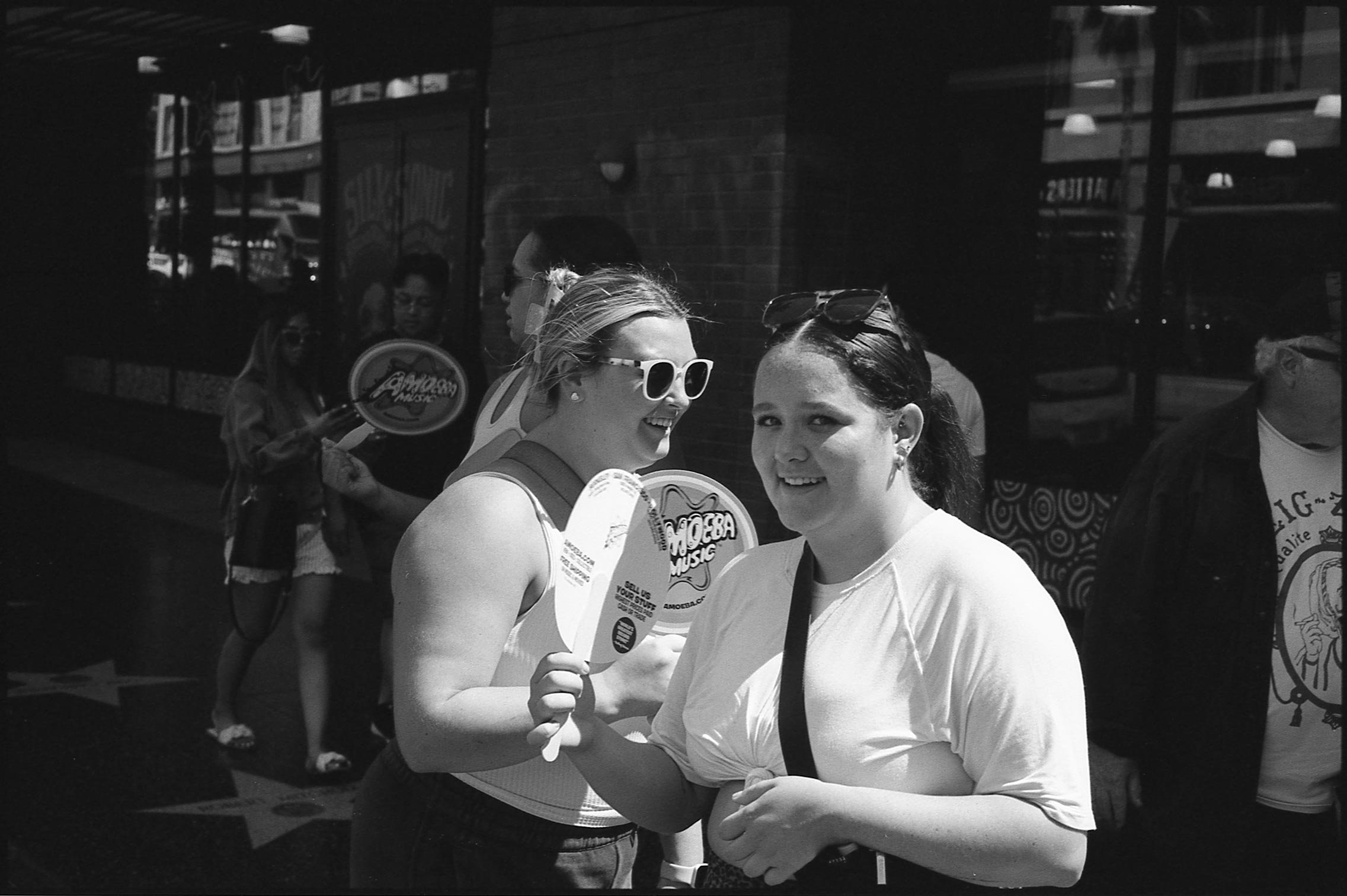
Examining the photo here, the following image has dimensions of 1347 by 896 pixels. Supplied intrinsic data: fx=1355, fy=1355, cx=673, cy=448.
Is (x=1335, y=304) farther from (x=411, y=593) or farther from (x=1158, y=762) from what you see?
(x=411, y=593)

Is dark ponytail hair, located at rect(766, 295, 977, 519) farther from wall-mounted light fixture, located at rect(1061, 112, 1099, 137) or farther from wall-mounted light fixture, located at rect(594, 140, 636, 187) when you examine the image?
wall-mounted light fixture, located at rect(594, 140, 636, 187)

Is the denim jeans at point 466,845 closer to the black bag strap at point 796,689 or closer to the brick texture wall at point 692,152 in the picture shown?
the black bag strap at point 796,689

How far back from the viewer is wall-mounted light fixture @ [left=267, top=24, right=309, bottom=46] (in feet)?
36.0

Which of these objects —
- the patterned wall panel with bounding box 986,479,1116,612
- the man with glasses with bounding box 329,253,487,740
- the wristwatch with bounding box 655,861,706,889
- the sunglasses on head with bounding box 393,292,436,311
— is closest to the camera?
the wristwatch with bounding box 655,861,706,889

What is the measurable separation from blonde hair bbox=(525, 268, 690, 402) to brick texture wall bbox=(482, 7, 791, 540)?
347 cm

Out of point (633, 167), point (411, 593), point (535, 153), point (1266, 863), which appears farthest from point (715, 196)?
point (411, 593)

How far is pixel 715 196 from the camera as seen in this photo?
642 centimetres

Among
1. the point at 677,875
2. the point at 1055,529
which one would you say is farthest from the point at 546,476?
the point at 1055,529

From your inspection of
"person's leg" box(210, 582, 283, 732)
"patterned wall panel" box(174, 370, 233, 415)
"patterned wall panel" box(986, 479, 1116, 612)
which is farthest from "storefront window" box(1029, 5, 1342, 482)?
"patterned wall panel" box(174, 370, 233, 415)

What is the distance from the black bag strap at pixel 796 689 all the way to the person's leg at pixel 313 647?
12.1 ft

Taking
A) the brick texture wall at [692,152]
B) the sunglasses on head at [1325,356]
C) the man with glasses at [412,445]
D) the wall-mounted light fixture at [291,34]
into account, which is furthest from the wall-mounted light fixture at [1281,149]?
the wall-mounted light fixture at [291,34]

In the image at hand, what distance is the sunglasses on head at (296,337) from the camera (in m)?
5.28

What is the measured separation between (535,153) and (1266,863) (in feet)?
18.6

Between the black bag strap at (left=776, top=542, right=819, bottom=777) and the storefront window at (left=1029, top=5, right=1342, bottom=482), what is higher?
the storefront window at (left=1029, top=5, right=1342, bottom=482)
